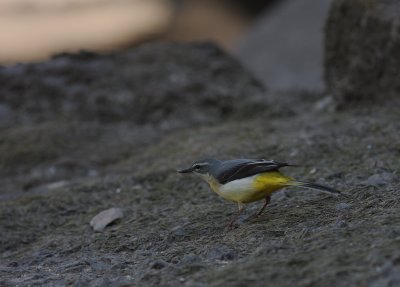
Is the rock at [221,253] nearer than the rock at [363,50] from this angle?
Yes

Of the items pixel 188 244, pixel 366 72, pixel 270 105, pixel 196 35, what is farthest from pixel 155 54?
pixel 196 35

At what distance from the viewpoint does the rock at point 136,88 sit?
30.3 feet

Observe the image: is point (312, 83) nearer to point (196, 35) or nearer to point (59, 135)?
point (59, 135)

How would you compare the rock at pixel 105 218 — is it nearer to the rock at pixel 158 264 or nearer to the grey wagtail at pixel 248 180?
the grey wagtail at pixel 248 180

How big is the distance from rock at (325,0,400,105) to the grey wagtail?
3.00 m

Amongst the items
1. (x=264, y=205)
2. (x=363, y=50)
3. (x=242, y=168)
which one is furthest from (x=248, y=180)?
(x=363, y=50)

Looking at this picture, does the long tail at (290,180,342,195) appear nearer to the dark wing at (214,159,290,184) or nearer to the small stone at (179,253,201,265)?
the dark wing at (214,159,290,184)

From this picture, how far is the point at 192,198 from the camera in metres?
6.37

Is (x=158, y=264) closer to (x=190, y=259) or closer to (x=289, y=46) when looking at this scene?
(x=190, y=259)

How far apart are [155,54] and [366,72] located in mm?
3193

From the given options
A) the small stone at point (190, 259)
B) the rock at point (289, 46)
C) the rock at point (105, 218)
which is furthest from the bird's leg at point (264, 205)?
the rock at point (289, 46)

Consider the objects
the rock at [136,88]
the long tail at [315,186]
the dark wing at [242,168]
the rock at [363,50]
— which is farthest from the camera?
the rock at [136,88]

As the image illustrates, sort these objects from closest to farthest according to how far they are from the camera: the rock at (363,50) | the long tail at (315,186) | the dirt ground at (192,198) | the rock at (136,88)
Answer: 1. the dirt ground at (192,198)
2. the long tail at (315,186)
3. the rock at (363,50)
4. the rock at (136,88)

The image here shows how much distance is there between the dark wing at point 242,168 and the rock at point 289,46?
7.49 meters
